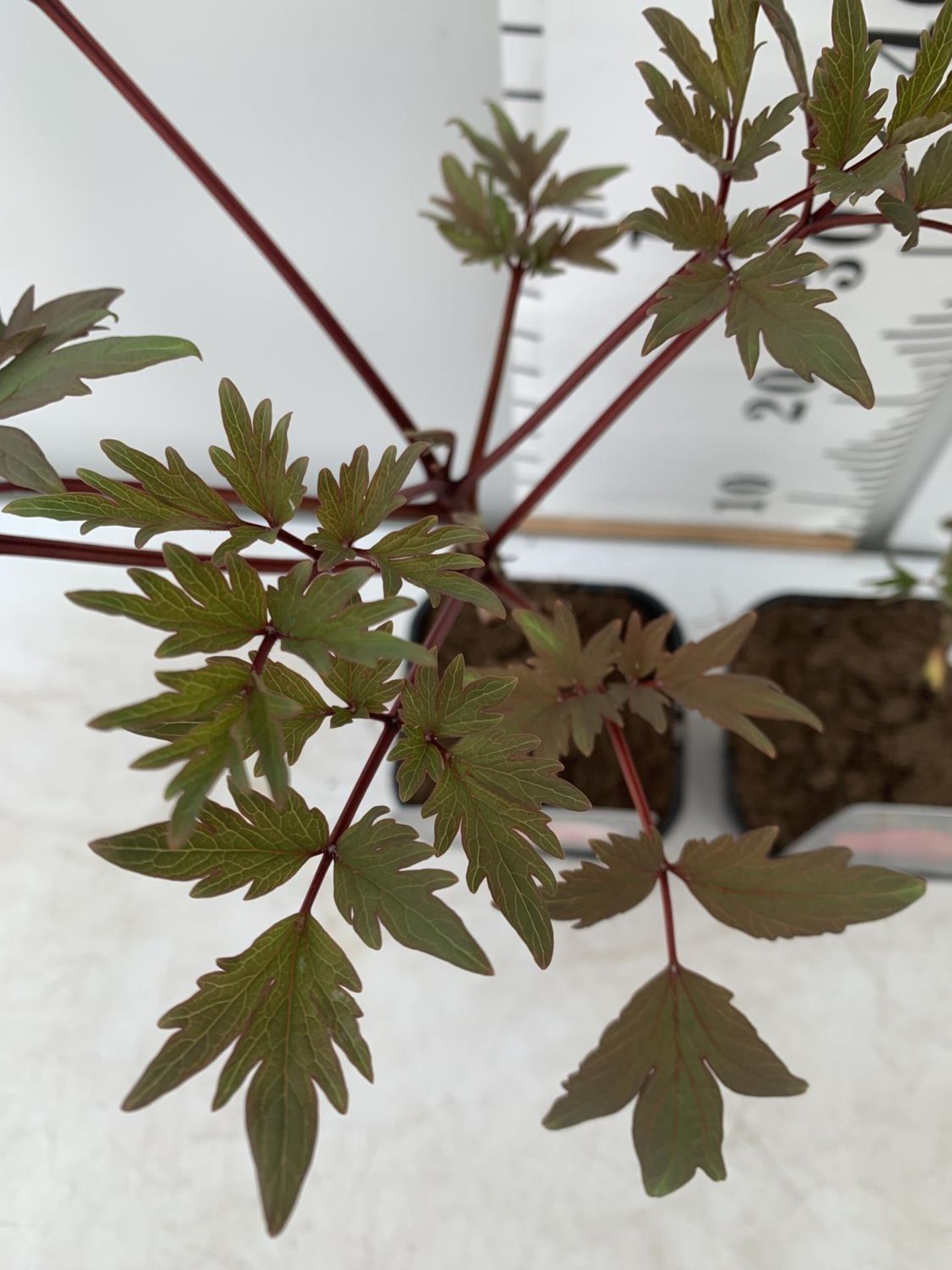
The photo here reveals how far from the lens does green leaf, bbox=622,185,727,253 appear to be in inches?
15.4

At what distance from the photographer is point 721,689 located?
0.52 m

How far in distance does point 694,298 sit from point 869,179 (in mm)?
78

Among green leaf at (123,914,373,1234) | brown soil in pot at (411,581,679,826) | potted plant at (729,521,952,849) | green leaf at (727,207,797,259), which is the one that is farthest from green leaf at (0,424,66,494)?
potted plant at (729,521,952,849)

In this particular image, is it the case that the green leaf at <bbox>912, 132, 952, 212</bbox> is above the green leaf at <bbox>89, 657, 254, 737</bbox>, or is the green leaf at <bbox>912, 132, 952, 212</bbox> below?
above

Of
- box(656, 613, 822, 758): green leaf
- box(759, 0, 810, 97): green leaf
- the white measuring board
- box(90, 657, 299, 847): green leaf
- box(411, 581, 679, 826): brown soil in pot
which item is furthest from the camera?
box(411, 581, 679, 826): brown soil in pot


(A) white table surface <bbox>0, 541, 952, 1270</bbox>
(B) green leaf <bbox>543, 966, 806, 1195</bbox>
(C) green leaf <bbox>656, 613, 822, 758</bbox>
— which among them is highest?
(C) green leaf <bbox>656, 613, 822, 758</bbox>

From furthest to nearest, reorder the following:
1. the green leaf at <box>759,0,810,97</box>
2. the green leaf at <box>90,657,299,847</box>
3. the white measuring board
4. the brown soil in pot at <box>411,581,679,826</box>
Answer: 1. the brown soil in pot at <box>411,581,679,826</box>
2. the white measuring board
3. the green leaf at <box>759,0,810,97</box>
4. the green leaf at <box>90,657,299,847</box>

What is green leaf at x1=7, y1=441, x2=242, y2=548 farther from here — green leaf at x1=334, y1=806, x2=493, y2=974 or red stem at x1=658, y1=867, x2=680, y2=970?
red stem at x1=658, y1=867, x2=680, y2=970

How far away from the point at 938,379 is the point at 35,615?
3.03 feet

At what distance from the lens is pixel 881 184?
0.36 meters

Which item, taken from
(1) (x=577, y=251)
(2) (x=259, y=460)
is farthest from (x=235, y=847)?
(1) (x=577, y=251)

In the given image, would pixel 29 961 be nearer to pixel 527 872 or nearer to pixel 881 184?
pixel 527 872

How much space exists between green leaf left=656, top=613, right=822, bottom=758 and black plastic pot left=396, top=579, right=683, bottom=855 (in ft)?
0.55

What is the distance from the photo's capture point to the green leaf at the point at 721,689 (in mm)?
511
